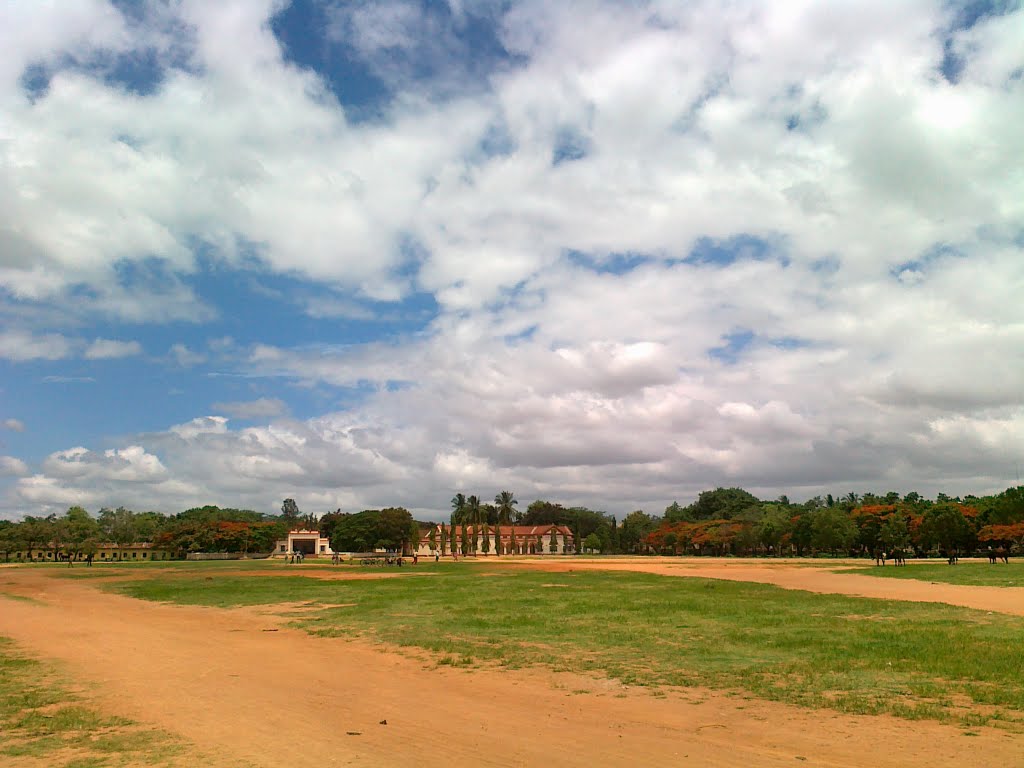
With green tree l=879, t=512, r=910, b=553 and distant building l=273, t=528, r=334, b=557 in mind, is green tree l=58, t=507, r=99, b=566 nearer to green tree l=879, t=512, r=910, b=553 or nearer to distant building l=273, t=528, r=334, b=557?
distant building l=273, t=528, r=334, b=557

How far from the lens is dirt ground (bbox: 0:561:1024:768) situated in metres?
9.53

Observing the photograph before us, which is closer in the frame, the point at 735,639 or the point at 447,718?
the point at 447,718

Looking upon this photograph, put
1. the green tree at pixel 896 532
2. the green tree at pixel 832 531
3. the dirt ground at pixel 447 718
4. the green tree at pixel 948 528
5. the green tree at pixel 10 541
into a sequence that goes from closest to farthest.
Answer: the dirt ground at pixel 447 718 < the green tree at pixel 896 532 < the green tree at pixel 948 528 < the green tree at pixel 832 531 < the green tree at pixel 10 541

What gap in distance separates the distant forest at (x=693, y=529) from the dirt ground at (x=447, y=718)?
247ft

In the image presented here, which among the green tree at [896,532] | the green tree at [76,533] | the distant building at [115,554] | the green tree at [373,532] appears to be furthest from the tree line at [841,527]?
the green tree at [76,533]

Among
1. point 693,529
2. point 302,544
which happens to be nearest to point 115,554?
point 302,544

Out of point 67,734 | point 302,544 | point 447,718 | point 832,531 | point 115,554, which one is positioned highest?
point 67,734

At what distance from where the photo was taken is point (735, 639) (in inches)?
753

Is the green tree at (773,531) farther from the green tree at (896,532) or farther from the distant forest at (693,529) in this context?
the green tree at (896,532)

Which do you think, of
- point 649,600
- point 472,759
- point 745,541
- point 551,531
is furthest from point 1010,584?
point 551,531

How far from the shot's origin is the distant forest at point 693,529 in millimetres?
90750

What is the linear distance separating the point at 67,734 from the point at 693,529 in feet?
438

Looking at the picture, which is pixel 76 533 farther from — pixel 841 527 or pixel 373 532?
pixel 841 527

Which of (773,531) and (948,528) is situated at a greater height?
(948,528)
